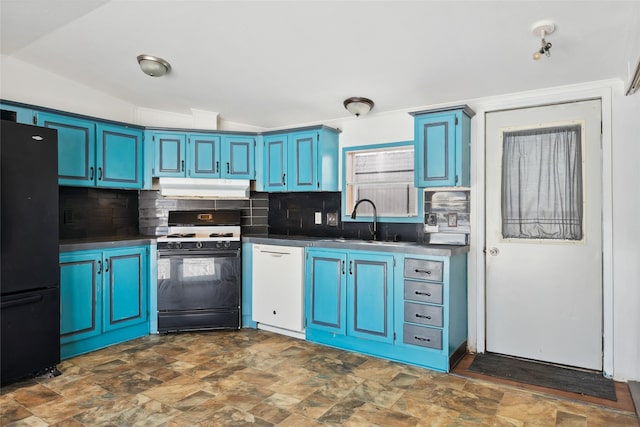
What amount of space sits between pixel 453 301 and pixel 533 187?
114 centimetres

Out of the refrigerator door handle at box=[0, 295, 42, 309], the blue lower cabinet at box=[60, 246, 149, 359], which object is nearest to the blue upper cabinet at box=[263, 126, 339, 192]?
the blue lower cabinet at box=[60, 246, 149, 359]

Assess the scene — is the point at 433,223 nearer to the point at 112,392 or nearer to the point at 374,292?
the point at 374,292

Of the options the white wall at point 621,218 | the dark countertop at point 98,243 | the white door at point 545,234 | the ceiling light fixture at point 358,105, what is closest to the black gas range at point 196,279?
the dark countertop at point 98,243

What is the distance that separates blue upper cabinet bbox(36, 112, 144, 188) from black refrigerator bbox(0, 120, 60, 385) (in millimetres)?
562

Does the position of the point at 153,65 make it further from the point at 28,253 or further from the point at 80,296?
the point at 80,296

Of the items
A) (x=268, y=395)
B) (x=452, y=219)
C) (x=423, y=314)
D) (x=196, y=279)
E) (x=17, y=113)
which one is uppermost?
(x=17, y=113)

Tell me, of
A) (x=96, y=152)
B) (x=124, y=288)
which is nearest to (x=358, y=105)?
(x=96, y=152)

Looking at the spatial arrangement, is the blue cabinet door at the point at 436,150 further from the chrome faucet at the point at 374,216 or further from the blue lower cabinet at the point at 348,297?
the blue lower cabinet at the point at 348,297

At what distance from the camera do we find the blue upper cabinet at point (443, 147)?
3162 mm

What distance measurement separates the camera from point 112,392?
2580 millimetres

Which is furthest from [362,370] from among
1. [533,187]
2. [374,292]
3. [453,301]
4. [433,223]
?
[533,187]

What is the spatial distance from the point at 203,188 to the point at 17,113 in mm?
1674

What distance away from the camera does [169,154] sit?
4023mm

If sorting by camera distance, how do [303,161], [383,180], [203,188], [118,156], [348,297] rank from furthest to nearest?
[203,188] → [303,161] → [383,180] → [118,156] → [348,297]
